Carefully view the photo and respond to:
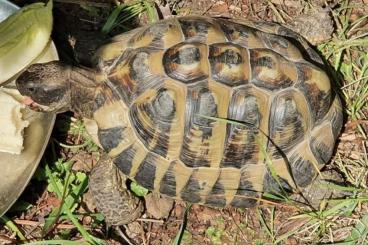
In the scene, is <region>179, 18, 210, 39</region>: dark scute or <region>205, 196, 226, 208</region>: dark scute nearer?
<region>179, 18, 210, 39</region>: dark scute

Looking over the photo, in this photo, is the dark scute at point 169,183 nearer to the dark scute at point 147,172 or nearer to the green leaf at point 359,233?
the dark scute at point 147,172

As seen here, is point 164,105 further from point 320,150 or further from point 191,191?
point 320,150

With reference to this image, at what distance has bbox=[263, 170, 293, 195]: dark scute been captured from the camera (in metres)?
3.48

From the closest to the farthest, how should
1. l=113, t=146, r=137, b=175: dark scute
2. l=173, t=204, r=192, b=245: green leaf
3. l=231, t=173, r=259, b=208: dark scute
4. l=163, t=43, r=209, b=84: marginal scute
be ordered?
1. l=163, t=43, r=209, b=84: marginal scute
2. l=113, t=146, r=137, b=175: dark scute
3. l=231, t=173, r=259, b=208: dark scute
4. l=173, t=204, r=192, b=245: green leaf

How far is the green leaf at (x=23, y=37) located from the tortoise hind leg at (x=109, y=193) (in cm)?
58

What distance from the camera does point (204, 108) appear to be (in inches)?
129

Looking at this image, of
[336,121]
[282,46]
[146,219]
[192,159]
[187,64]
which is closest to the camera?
[187,64]

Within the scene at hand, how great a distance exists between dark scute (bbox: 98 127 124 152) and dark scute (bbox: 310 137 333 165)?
34.4 inches

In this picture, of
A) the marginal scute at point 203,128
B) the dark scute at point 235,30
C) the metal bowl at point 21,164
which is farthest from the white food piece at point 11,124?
the dark scute at point 235,30

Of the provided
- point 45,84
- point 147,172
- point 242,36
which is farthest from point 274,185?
point 45,84

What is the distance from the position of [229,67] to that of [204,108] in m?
0.20

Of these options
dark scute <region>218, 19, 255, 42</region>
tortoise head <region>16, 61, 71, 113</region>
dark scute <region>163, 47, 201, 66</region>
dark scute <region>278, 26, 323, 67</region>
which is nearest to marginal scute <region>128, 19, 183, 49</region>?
dark scute <region>163, 47, 201, 66</region>

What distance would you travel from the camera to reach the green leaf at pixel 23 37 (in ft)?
11.1

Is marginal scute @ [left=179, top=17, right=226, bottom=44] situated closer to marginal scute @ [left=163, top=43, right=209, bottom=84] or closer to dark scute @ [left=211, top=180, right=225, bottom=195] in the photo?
marginal scute @ [left=163, top=43, right=209, bottom=84]
